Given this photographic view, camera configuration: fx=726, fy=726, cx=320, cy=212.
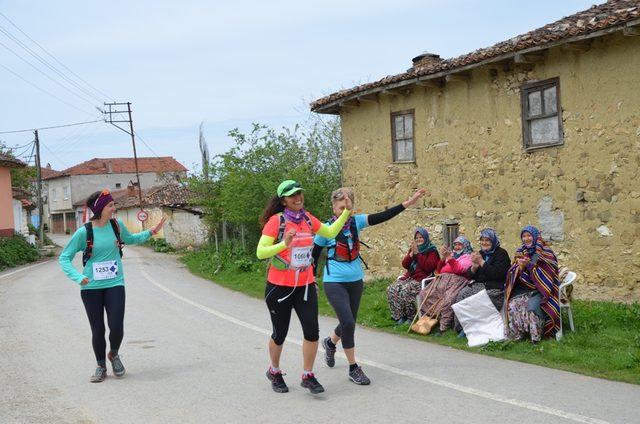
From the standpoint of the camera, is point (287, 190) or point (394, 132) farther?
point (394, 132)

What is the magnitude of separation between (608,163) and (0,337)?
372 inches

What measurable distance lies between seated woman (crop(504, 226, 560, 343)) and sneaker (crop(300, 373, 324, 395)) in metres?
3.15

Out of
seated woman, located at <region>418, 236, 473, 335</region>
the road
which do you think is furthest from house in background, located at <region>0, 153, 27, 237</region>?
seated woman, located at <region>418, 236, 473, 335</region>

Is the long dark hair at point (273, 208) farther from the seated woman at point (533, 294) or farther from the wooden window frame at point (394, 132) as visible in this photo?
the wooden window frame at point (394, 132)

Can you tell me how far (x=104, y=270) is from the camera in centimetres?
734

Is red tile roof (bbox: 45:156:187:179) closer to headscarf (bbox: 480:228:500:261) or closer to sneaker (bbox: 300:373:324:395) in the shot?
headscarf (bbox: 480:228:500:261)

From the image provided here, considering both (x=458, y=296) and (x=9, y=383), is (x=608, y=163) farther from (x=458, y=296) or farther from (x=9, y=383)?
(x=9, y=383)

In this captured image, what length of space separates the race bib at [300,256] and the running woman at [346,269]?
40 centimetres

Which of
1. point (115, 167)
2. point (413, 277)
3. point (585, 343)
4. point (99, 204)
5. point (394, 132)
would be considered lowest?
point (585, 343)

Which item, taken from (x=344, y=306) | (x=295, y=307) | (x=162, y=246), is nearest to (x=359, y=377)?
(x=344, y=306)

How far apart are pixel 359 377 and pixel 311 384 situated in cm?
54

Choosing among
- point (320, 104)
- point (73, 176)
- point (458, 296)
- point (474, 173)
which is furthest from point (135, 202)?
point (458, 296)

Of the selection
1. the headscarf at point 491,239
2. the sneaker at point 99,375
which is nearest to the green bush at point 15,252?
the sneaker at point 99,375

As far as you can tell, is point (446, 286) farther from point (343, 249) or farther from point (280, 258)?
point (280, 258)
